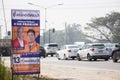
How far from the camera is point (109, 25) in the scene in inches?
4309

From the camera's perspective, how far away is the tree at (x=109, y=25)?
10412 centimetres

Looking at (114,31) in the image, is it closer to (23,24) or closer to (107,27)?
(107,27)

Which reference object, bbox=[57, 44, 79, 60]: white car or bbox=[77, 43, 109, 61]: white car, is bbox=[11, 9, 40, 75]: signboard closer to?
bbox=[77, 43, 109, 61]: white car

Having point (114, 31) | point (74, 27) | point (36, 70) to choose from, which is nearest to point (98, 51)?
point (36, 70)

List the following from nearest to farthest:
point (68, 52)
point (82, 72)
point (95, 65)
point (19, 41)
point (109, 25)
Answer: point (19, 41) < point (82, 72) < point (95, 65) < point (68, 52) < point (109, 25)

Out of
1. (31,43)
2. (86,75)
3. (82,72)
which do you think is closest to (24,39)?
(31,43)

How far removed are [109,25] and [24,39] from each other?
95.7 m

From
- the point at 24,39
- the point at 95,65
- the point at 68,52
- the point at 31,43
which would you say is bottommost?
the point at 95,65

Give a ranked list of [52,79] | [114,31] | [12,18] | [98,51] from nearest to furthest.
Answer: [12,18] < [52,79] < [98,51] < [114,31]

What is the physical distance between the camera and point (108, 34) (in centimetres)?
11100

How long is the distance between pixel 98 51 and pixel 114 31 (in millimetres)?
65946

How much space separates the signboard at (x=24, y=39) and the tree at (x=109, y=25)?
88421 mm

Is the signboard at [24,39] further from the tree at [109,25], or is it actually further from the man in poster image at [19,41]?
the tree at [109,25]

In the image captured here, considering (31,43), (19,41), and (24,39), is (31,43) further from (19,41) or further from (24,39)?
(19,41)
